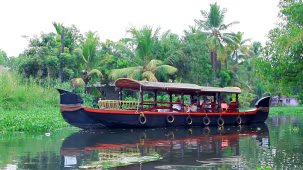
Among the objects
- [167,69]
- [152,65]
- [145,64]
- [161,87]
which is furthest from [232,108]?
[145,64]

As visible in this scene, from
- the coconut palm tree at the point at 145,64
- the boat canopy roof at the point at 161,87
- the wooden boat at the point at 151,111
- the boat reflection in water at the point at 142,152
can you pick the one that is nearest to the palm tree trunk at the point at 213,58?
the coconut palm tree at the point at 145,64

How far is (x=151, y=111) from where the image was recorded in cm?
1867

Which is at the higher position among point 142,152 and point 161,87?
point 161,87

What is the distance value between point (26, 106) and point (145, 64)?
341 inches

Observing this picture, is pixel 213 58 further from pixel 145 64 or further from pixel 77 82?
pixel 77 82

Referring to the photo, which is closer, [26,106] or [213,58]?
[26,106]

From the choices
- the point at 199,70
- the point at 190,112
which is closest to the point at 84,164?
the point at 190,112

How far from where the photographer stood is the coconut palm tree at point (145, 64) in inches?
1069

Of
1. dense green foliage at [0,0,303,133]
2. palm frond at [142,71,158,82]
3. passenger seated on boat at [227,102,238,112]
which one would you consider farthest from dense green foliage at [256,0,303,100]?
palm frond at [142,71,158,82]

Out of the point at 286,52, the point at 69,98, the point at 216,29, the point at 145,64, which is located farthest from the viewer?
the point at 216,29

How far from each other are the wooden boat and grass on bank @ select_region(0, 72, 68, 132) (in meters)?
1.27

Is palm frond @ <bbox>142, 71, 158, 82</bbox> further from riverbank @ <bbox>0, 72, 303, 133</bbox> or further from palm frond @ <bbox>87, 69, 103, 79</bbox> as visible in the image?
riverbank @ <bbox>0, 72, 303, 133</bbox>

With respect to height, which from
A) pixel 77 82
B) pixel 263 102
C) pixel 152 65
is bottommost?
pixel 263 102

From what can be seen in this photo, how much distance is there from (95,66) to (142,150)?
18546 millimetres
